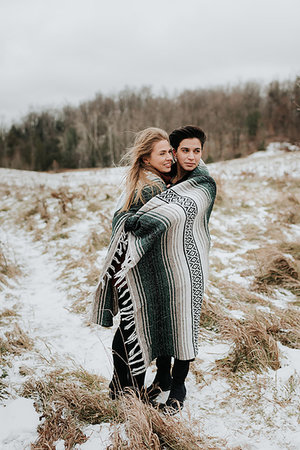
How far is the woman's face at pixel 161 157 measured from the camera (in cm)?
195

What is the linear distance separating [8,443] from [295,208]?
6768mm

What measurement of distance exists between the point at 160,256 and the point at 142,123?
35893 mm

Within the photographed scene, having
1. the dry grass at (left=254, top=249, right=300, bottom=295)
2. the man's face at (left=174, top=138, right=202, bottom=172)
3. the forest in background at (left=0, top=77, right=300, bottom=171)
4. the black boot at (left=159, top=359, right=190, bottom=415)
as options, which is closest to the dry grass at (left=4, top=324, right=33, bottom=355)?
the black boot at (left=159, top=359, right=190, bottom=415)

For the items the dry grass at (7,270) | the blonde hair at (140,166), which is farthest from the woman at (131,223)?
the dry grass at (7,270)

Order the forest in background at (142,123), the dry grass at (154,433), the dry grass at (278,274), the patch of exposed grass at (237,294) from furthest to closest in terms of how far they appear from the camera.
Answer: the forest in background at (142,123) < the dry grass at (278,274) < the patch of exposed grass at (237,294) < the dry grass at (154,433)

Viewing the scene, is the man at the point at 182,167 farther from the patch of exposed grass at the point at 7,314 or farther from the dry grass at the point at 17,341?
the patch of exposed grass at the point at 7,314

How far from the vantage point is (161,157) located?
1971 millimetres

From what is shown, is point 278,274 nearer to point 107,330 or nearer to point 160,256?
point 107,330

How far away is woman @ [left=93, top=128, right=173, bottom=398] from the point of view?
1.91 m

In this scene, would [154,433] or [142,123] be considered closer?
[154,433]

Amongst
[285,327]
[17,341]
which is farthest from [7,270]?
[285,327]

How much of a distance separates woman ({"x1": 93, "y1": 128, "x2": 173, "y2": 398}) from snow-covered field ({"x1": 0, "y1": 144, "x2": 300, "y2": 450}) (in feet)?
1.21

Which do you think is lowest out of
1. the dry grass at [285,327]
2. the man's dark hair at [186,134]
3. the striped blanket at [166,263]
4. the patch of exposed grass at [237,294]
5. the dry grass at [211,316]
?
the patch of exposed grass at [237,294]

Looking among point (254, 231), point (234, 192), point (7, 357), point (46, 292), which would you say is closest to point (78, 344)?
point (7, 357)
